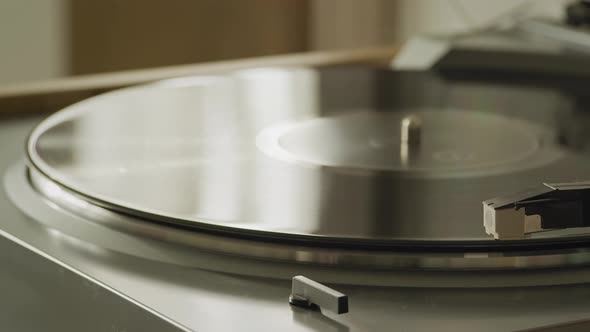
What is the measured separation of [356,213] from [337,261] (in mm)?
64

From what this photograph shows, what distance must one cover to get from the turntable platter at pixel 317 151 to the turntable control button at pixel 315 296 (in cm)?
6

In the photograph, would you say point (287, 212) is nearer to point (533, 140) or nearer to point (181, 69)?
point (533, 140)

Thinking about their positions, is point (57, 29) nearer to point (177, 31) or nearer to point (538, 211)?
point (177, 31)

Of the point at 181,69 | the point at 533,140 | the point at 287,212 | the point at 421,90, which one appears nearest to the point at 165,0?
the point at 181,69

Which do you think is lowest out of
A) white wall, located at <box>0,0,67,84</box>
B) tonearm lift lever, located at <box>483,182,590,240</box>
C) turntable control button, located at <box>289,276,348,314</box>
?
turntable control button, located at <box>289,276,348,314</box>

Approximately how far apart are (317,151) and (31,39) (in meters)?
1.63

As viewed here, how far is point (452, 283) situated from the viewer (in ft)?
1.77

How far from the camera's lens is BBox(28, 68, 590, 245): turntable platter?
0.61 m

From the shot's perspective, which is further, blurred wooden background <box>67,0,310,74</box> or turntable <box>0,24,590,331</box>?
blurred wooden background <box>67,0,310,74</box>

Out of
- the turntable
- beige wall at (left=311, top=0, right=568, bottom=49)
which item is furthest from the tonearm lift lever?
beige wall at (left=311, top=0, right=568, bottom=49)

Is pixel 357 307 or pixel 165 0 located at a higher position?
pixel 165 0

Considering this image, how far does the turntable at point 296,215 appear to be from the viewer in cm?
51

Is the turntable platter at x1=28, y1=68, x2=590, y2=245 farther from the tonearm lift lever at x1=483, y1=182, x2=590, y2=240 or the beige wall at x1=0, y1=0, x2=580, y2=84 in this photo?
the beige wall at x1=0, y1=0, x2=580, y2=84

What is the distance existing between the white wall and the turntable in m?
1.37
